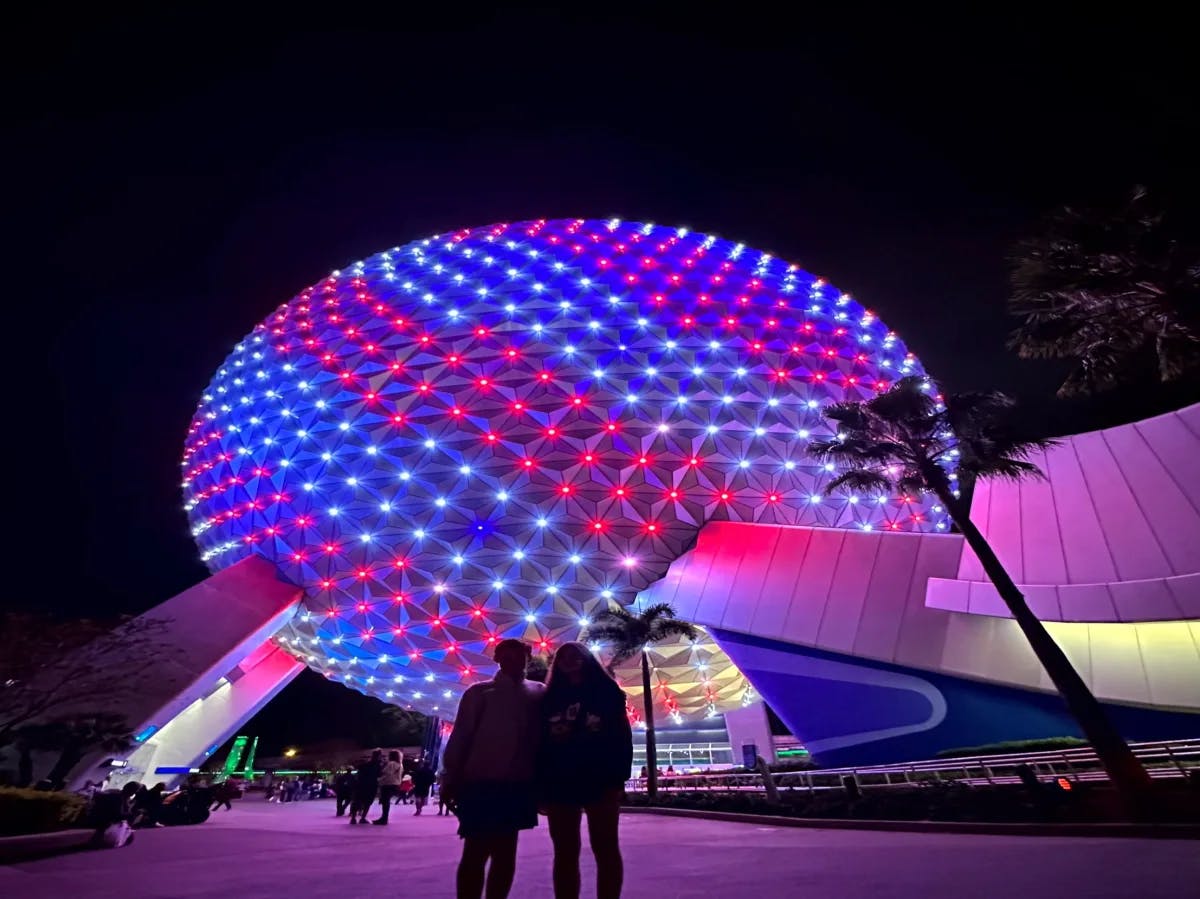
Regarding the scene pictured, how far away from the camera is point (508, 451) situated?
22656 millimetres

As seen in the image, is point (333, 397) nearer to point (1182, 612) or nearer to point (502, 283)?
point (502, 283)

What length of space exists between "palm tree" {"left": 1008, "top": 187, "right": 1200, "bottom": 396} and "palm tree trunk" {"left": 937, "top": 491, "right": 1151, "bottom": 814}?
14.0 ft

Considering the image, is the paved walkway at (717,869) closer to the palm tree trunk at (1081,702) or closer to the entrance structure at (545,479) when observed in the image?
the palm tree trunk at (1081,702)

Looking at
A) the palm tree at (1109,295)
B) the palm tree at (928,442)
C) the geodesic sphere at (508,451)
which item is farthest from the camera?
the geodesic sphere at (508,451)

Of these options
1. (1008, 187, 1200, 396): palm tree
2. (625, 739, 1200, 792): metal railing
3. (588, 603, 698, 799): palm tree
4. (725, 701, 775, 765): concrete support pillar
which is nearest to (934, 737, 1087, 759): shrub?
(625, 739, 1200, 792): metal railing

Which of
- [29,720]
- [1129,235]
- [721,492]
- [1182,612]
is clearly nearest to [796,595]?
[721,492]

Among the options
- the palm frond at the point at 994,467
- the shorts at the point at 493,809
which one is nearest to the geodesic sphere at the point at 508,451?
the palm frond at the point at 994,467

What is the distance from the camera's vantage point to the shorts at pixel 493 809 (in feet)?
11.1

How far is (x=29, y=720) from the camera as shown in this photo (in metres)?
17.6

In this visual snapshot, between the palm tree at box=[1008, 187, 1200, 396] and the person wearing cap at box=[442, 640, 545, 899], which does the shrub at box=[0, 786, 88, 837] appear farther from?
the palm tree at box=[1008, 187, 1200, 396]

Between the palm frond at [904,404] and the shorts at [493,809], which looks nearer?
the shorts at [493,809]

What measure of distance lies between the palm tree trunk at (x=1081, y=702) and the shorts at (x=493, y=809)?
9.32 m

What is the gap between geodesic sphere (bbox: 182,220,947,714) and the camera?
22.8 metres

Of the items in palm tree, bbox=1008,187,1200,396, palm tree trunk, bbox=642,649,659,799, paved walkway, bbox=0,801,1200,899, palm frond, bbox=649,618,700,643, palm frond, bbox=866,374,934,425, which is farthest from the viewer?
palm frond, bbox=649,618,700,643
